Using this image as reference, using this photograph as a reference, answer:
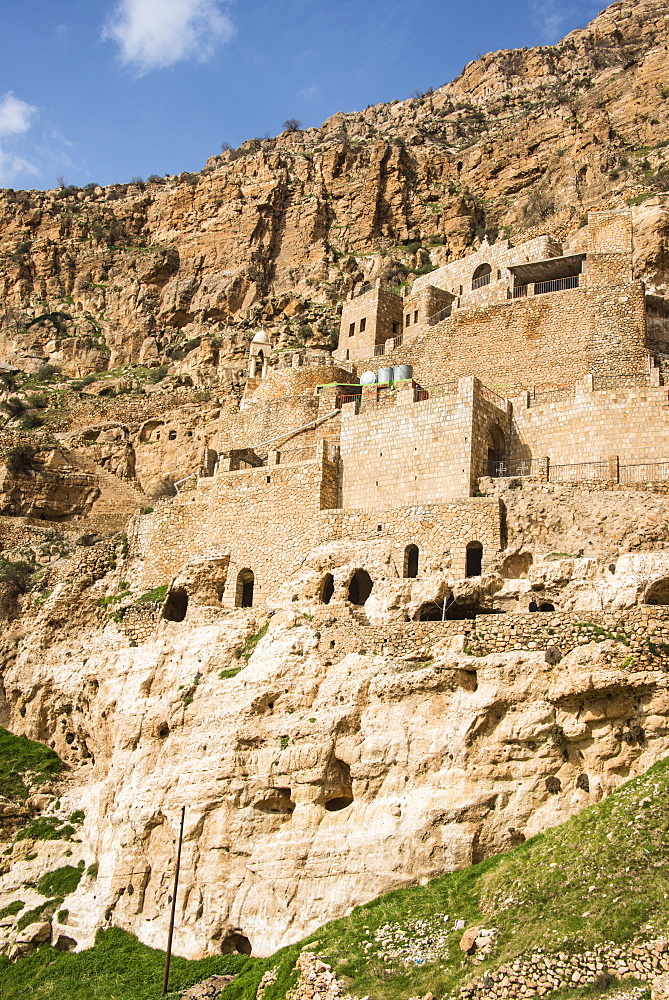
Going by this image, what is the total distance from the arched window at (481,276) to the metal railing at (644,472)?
16.7m

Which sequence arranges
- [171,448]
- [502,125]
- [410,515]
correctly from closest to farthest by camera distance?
[410,515]
[171,448]
[502,125]

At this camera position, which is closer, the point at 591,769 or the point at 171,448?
the point at 591,769

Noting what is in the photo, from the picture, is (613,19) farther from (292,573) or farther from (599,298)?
(292,573)

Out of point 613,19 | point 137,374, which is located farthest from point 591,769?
point 613,19

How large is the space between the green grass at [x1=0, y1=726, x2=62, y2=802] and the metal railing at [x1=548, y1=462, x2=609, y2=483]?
17.2 metres

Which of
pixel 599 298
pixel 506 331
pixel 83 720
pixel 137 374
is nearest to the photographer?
pixel 83 720

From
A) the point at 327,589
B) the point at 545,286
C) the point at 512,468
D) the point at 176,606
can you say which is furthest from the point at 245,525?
the point at 545,286

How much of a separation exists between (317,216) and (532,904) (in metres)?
45.1

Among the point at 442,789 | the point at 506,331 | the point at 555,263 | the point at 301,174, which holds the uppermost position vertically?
the point at 301,174

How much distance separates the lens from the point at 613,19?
66.3m

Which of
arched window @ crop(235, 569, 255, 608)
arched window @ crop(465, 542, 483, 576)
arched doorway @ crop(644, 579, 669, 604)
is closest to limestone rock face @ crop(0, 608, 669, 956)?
arched window @ crop(235, 569, 255, 608)

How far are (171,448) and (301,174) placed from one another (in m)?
26.1

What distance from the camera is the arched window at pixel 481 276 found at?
3925 cm

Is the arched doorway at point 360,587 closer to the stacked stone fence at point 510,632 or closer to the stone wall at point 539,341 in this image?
the stacked stone fence at point 510,632
